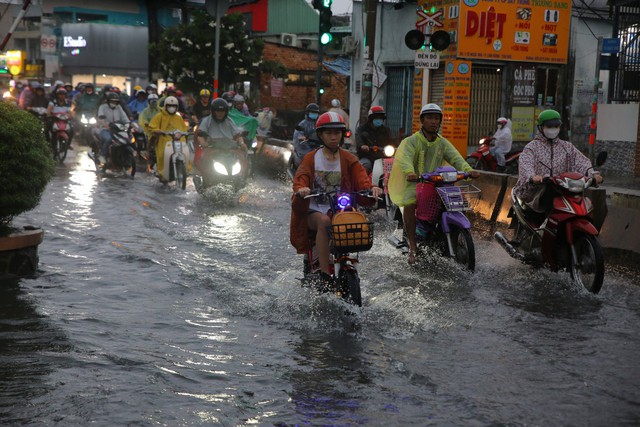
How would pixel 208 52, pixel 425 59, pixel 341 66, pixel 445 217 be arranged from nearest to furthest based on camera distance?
pixel 445 217 < pixel 425 59 < pixel 341 66 < pixel 208 52

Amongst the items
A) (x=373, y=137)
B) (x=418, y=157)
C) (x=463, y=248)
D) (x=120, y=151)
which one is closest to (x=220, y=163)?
(x=373, y=137)

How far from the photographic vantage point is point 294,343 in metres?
6.73

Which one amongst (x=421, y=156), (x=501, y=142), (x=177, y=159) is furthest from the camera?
(x=501, y=142)

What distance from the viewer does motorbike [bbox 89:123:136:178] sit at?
67.9 feet

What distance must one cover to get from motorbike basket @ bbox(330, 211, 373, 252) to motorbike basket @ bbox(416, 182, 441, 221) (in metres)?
3.02

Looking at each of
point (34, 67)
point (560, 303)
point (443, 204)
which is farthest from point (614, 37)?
point (34, 67)

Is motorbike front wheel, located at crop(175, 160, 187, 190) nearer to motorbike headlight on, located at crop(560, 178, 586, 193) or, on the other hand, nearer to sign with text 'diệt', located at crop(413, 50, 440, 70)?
sign with text 'diệt', located at crop(413, 50, 440, 70)

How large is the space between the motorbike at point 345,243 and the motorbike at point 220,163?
876cm

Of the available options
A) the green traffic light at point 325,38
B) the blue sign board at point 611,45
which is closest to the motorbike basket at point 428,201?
the green traffic light at point 325,38

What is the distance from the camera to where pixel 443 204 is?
395 inches

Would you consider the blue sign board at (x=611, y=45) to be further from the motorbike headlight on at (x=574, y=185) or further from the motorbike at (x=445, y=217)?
the motorbike headlight on at (x=574, y=185)

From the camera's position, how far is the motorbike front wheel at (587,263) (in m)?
8.35

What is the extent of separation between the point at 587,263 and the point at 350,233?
2.66 meters

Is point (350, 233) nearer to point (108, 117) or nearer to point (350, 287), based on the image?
point (350, 287)
